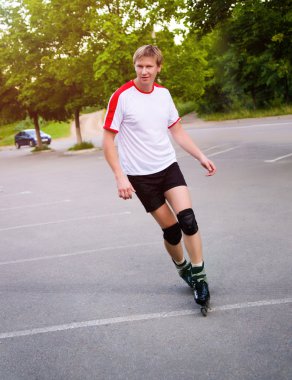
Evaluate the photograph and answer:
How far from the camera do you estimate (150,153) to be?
3.77 m

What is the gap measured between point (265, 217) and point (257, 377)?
411 cm

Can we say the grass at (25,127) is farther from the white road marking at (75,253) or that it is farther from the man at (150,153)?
the man at (150,153)

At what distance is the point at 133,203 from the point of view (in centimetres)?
874

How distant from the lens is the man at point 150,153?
366 centimetres

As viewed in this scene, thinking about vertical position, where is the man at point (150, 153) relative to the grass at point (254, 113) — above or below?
above

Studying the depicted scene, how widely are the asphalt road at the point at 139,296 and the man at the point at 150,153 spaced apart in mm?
443

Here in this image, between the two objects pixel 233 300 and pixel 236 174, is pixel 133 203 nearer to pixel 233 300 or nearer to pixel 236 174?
pixel 236 174

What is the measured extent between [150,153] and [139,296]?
1239 millimetres

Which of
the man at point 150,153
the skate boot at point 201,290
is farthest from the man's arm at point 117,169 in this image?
the skate boot at point 201,290

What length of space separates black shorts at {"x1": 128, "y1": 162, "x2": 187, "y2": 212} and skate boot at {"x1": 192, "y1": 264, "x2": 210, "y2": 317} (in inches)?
23.3

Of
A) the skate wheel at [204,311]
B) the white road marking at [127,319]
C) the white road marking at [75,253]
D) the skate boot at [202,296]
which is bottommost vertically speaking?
the white road marking at [75,253]

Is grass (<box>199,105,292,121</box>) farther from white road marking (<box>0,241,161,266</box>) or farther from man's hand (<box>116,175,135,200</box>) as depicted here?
man's hand (<box>116,175,135,200</box>)

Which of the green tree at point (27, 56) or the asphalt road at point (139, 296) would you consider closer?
the asphalt road at point (139, 296)

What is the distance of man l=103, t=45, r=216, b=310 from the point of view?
3.66 metres
